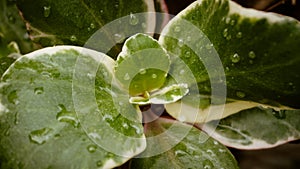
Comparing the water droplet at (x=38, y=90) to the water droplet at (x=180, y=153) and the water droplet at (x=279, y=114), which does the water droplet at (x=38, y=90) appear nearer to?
the water droplet at (x=180, y=153)

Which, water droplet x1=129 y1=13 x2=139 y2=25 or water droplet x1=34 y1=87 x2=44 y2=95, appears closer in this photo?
water droplet x1=34 y1=87 x2=44 y2=95

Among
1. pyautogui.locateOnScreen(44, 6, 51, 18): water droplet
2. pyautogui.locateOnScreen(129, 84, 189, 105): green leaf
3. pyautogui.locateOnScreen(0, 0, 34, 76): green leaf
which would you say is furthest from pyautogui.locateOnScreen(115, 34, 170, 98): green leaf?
pyautogui.locateOnScreen(0, 0, 34, 76): green leaf

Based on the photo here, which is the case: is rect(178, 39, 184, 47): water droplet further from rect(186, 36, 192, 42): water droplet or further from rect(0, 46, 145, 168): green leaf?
rect(0, 46, 145, 168): green leaf

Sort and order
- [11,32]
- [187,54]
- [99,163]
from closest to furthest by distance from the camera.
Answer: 1. [99,163]
2. [187,54]
3. [11,32]

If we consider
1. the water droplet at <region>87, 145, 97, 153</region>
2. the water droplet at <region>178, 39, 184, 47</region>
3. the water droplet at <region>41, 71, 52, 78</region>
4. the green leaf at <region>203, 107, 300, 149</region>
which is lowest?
the green leaf at <region>203, 107, 300, 149</region>

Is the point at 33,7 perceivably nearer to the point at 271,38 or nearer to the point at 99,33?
the point at 99,33

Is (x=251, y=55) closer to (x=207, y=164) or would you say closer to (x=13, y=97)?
(x=207, y=164)

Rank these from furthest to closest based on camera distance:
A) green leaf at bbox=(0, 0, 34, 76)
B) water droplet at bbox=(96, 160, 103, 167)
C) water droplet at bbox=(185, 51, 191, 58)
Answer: green leaf at bbox=(0, 0, 34, 76)
water droplet at bbox=(185, 51, 191, 58)
water droplet at bbox=(96, 160, 103, 167)

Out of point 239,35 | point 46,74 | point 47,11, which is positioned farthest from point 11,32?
point 239,35
